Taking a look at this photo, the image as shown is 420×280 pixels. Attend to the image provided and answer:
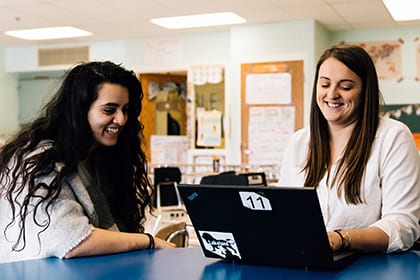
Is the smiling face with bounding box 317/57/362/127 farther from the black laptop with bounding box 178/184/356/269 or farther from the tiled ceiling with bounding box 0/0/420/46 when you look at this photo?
the tiled ceiling with bounding box 0/0/420/46

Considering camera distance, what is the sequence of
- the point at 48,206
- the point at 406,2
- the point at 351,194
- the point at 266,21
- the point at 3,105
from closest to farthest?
the point at 48,206 → the point at 351,194 → the point at 406,2 → the point at 266,21 → the point at 3,105

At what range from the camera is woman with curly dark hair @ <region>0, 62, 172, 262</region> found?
5.79 ft

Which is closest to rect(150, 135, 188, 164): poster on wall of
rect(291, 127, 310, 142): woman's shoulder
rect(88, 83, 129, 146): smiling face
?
rect(291, 127, 310, 142): woman's shoulder

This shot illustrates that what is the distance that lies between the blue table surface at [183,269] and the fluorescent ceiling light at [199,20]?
540cm

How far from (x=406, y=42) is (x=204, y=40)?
2629mm

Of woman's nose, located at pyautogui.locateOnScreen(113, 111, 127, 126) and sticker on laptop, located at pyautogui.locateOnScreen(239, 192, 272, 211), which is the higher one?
woman's nose, located at pyautogui.locateOnScreen(113, 111, 127, 126)

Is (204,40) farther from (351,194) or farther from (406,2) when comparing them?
(351,194)

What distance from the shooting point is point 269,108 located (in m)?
7.41

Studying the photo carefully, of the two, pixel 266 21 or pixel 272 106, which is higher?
pixel 266 21

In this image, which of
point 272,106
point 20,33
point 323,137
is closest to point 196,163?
point 272,106

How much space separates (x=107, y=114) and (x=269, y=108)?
5.49 m

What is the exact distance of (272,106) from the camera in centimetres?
739

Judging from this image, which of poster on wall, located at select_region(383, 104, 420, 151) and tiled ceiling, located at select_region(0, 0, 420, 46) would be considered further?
poster on wall, located at select_region(383, 104, 420, 151)

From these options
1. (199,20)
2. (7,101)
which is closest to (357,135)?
(199,20)
